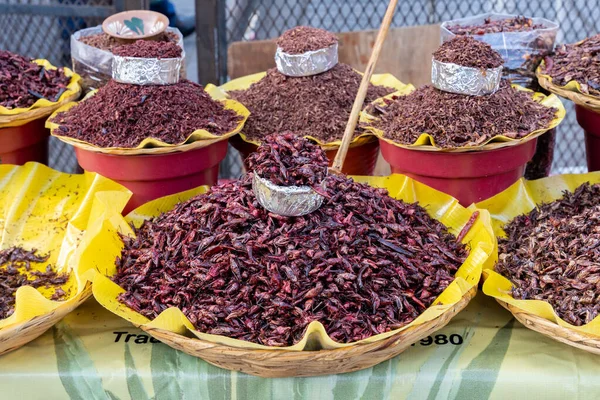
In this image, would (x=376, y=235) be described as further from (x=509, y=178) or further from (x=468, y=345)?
(x=509, y=178)

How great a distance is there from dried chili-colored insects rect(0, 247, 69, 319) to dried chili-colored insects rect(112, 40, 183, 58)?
606 millimetres

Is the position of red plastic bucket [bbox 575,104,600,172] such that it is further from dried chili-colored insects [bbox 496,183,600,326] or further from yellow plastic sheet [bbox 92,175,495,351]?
yellow plastic sheet [bbox 92,175,495,351]

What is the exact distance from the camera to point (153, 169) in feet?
5.59

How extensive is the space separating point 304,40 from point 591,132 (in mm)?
1017

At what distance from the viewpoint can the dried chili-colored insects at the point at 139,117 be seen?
1.70 m

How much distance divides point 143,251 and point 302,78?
103 cm

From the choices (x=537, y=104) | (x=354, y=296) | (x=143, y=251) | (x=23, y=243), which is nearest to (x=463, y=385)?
(x=354, y=296)

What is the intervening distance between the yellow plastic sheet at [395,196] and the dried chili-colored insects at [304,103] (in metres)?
0.36

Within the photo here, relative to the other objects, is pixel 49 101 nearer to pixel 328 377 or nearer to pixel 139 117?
pixel 139 117

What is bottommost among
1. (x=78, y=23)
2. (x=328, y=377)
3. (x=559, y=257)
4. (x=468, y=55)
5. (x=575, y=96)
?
(x=78, y=23)

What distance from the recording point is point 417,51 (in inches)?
117

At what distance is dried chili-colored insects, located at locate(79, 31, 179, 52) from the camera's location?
2.24 meters

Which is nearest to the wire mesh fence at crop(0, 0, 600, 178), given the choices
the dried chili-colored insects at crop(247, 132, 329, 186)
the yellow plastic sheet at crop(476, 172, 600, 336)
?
the yellow plastic sheet at crop(476, 172, 600, 336)

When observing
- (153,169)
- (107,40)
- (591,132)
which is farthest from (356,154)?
(107,40)
